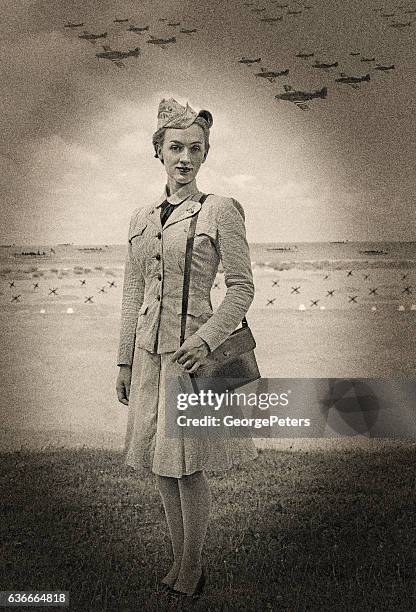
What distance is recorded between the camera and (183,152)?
2.77 meters

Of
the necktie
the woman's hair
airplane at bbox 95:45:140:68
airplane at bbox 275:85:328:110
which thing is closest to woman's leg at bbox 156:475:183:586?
the necktie

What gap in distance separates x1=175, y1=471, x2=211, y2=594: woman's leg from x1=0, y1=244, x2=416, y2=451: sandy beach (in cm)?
37

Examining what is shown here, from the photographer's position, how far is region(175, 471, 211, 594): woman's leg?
8.96ft

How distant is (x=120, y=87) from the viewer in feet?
10.1

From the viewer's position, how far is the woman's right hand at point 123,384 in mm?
2854

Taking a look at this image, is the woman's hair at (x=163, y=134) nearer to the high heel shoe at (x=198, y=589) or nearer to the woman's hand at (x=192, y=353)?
the woman's hand at (x=192, y=353)

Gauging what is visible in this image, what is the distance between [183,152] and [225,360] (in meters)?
0.78

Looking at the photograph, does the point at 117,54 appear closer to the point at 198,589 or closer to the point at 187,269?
the point at 187,269

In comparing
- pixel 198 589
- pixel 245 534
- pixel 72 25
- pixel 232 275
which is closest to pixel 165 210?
pixel 232 275

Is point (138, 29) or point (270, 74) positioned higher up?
A: point (138, 29)

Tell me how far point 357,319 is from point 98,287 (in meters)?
1.05

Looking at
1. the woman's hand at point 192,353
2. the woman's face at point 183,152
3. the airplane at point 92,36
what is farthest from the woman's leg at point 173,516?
the airplane at point 92,36

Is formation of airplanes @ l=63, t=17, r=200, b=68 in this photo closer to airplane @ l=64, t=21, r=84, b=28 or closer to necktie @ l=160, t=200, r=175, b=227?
airplane @ l=64, t=21, r=84, b=28

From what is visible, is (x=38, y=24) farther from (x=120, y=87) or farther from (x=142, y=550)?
(x=142, y=550)
